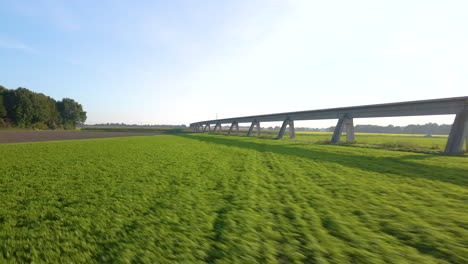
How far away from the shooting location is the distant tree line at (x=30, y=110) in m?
51.7

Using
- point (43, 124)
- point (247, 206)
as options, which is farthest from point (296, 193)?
point (43, 124)

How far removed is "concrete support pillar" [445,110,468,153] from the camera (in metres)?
13.2

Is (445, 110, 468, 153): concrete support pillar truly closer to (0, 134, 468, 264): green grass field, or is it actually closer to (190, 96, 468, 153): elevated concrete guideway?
(190, 96, 468, 153): elevated concrete guideway

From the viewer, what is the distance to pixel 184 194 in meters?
4.15

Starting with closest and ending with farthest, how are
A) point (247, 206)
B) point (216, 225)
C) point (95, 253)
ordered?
point (95, 253), point (216, 225), point (247, 206)

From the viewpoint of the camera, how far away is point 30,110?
54625 millimetres

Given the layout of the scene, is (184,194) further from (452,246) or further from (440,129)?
(440,129)

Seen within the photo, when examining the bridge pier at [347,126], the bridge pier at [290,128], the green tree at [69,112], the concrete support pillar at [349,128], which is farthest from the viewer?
the green tree at [69,112]

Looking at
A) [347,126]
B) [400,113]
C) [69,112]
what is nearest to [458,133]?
[400,113]

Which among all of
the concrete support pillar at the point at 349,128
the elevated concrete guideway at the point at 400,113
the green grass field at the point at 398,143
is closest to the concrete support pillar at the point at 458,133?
the elevated concrete guideway at the point at 400,113

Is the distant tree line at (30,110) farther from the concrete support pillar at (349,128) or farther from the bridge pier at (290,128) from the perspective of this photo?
the concrete support pillar at (349,128)

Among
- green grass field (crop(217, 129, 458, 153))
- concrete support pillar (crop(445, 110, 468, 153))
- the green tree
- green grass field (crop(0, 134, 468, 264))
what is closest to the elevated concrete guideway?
concrete support pillar (crop(445, 110, 468, 153))

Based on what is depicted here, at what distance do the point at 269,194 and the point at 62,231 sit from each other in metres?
3.75

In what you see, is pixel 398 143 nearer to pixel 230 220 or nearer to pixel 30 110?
pixel 230 220
